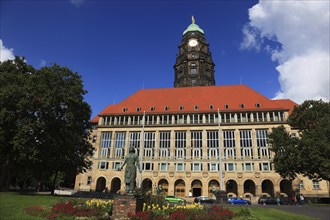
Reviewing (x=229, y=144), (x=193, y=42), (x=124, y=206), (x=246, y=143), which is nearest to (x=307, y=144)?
(x=246, y=143)

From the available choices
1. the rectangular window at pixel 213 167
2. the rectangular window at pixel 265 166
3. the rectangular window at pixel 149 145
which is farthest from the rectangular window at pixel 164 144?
the rectangular window at pixel 265 166

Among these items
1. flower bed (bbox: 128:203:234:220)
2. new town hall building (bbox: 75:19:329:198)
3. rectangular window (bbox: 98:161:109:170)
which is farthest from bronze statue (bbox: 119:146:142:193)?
rectangular window (bbox: 98:161:109:170)

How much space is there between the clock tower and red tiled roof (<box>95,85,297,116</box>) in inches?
372

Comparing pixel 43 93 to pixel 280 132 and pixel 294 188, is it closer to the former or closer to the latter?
pixel 280 132

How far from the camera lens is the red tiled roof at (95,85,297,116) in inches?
2231

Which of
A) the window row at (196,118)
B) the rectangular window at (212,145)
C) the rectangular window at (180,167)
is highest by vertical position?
the window row at (196,118)

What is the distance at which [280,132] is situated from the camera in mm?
37062

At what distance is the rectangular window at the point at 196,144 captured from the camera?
179 ft

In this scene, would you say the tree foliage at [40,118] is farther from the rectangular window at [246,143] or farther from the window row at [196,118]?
the rectangular window at [246,143]

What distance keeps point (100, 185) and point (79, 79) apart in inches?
1264

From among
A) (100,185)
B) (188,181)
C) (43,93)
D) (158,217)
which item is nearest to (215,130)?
(188,181)

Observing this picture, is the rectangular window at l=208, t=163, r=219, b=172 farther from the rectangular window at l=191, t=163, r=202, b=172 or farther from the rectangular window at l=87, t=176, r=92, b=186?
the rectangular window at l=87, t=176, r=92, b=186

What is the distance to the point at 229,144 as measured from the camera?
5419 cm

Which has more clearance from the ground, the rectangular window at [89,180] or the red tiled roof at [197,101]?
the red tiled roof at [197,101]
